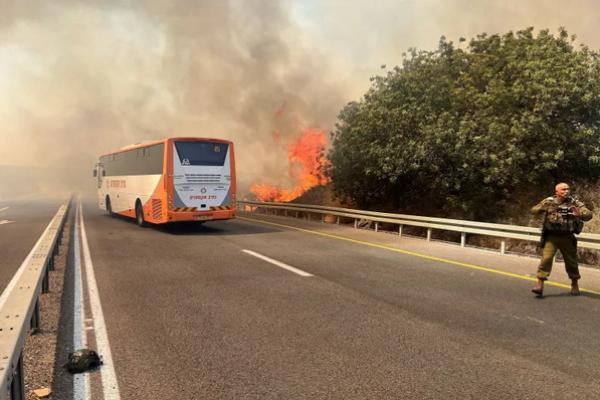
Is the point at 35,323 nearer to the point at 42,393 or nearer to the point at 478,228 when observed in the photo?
the point at 42,393

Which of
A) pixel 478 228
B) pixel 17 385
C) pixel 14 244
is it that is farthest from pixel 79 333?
pixel 478 228

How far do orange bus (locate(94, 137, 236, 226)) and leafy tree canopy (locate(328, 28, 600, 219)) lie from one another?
6373 mm

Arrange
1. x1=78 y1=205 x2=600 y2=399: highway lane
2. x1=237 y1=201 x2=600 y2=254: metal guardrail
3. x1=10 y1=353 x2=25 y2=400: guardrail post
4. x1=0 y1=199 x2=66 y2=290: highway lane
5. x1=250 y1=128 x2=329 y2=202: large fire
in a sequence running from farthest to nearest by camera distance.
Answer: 1. x1=250 y1=128 x2=329 y2=202: large fire
2. x1=237 y1=201 x2=600 y2=254: metal guardrail
3. x1=0 y1=199 x2=66 y2=290: highway lane
4. x1=78 y1=205 x2=600 y2=399: highway lane
5. x1=10 y1=353 x2=25 y2=400: guardrail post

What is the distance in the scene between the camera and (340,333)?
16.3ft

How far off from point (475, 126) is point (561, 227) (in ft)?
32.6

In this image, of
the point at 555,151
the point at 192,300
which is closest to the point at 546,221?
the point at 192,300

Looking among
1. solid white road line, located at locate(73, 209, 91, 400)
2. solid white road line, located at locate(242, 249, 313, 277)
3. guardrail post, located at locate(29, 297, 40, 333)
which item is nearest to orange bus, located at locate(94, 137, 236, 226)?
solid white road line, located at locate(242, 249, 313, 277)

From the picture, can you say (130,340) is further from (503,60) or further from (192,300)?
(503,60)

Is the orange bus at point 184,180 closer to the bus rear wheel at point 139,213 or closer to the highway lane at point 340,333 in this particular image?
the bus rear wheel at point 139,213

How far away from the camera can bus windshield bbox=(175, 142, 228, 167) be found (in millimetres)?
15156

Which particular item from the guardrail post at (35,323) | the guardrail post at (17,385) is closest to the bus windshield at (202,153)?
the guardrail post at (35,323)

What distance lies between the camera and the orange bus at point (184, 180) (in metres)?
15.0

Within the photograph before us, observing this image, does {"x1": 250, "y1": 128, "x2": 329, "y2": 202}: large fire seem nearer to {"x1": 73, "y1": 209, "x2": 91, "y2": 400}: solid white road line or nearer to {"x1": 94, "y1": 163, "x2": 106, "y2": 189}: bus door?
{"x1": 94, "y1": 163, "x2": 106, "y2": 189}: bus door

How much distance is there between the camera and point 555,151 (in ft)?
49.5
